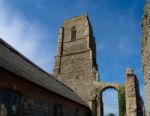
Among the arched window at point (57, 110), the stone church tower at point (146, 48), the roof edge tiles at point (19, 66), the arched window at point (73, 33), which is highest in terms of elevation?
the arched window at point (73, 33)

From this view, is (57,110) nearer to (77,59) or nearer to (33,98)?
(33,98)

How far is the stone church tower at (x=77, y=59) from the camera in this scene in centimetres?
2785

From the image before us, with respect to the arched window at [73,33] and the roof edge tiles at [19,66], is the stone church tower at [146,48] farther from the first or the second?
the arched window at [73,33]

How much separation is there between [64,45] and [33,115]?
22.0 m

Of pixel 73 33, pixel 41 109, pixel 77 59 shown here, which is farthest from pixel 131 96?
pixel 73 33

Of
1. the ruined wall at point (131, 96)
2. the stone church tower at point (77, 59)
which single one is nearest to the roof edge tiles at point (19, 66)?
the ruined wall at point (131, 96)

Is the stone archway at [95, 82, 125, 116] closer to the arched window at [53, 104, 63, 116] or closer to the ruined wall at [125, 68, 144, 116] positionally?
the ruined wall at [125, 68, 144, 116]

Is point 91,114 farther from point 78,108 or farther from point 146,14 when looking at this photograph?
point 146,14

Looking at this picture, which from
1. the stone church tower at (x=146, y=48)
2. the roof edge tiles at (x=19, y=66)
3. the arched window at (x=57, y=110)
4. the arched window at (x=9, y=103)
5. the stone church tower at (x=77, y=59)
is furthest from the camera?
the stone church tower at (x=77, y=59)

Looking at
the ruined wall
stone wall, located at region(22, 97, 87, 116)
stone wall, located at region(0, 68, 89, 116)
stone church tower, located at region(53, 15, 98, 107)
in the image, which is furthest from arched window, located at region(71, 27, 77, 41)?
stone wall, located at region(0, 68, 89, 116)

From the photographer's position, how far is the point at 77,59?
3067 cm

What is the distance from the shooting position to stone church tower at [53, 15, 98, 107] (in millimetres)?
A: 27855

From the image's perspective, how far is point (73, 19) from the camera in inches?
1393

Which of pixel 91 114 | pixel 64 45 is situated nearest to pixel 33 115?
pixel 91 114
